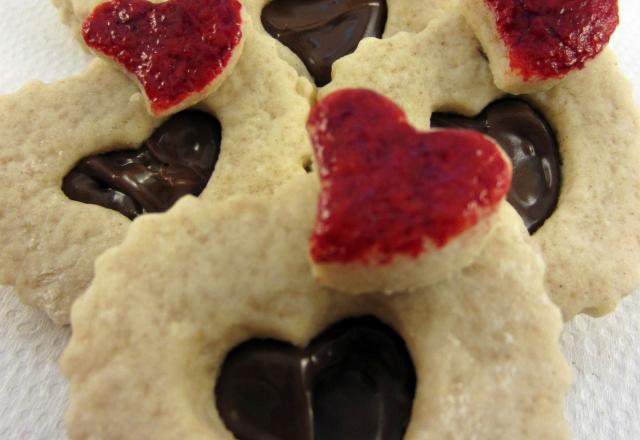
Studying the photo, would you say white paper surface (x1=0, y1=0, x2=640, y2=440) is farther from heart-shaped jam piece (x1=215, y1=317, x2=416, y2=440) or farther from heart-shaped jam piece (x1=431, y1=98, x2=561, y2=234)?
heart-shaped jam piece (x1=215, y1=317, x2=416, y2=440)

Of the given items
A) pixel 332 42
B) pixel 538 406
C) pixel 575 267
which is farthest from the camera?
pixel 332 42

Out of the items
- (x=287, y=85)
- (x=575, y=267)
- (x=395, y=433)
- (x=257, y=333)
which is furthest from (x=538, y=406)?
(x=287, y=85)

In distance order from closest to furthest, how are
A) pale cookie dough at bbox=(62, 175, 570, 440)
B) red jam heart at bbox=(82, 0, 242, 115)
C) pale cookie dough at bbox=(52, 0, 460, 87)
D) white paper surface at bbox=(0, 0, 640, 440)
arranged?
pale cookie dough at bbox=(62, 175, 570, 440) < red jam heart at bbox=(82, 0, 242, 115) < white paper surface at bbox=(0, 0, 640, 440) < pale cookie dough at bbox=(52, 0, 460, 87)

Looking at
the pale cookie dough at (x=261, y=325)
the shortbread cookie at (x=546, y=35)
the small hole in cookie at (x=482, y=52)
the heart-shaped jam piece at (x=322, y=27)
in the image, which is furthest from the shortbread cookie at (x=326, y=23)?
the pale cookie dough at (x=261, y=325)

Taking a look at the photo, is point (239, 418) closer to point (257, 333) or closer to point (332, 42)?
point (257, 333)

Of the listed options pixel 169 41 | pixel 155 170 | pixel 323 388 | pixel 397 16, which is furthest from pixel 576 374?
pixel 169 41

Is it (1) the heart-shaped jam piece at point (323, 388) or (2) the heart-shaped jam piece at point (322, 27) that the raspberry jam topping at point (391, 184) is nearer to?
(1) the heart-shaped jam piece at point (323, 388)

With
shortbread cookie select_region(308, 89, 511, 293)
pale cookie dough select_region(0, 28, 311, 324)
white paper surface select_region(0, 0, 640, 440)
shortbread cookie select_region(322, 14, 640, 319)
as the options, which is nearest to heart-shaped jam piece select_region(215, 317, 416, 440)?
shortbread cookie select_region(308, 89, 511, 293)
